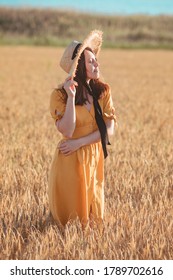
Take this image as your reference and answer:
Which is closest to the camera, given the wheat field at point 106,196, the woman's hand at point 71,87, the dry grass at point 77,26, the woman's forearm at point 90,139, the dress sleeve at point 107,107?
the wheat field at point 106,196

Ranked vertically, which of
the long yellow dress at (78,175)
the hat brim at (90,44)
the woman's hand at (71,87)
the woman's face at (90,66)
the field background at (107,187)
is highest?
the hat brim at (90,44)

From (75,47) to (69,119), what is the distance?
0.40 metres

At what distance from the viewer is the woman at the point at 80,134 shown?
122 inches

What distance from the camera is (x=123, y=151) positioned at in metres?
5.48

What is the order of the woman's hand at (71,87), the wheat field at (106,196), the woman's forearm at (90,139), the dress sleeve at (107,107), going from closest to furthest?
1. the wheat field at (106,196)
2. the woman's hand at (71,87)
3. the woman's forearm at (90,139)
4. the dress sleeve at (107,107)

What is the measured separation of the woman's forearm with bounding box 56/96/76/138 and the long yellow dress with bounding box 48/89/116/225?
88 mm

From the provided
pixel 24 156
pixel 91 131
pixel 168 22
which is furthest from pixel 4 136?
pixel 168 22

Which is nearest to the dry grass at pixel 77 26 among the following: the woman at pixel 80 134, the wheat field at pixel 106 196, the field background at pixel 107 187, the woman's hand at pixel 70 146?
the field background at pixel 107 187

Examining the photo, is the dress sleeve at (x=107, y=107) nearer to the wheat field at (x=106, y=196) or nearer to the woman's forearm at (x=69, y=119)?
the woman's forearm at (x=69, y=119)

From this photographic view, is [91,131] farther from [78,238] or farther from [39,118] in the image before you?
[39,118]

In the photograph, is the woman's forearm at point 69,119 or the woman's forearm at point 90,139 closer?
the woman's forearm at point 69,119

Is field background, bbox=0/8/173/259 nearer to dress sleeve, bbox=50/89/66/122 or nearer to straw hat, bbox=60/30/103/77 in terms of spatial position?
dress sleeve, bbox=50/89/66/122

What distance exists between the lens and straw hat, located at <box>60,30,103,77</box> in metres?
3.03

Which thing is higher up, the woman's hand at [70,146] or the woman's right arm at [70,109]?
the woman's right arm at [70,109]
